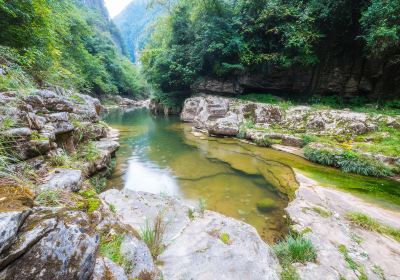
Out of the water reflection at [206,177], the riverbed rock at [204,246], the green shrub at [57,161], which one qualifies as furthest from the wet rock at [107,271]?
the water reflection at [206,177]

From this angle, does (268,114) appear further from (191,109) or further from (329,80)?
(191,109)

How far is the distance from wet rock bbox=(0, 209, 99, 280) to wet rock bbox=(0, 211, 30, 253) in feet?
0.18

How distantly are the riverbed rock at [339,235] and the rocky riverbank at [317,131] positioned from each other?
264 centimetres

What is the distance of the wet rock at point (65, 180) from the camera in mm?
2366

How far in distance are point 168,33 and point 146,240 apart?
20.4 meters

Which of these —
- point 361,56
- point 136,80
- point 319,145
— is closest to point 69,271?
point 319,145

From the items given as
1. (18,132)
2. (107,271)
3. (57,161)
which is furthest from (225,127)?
(107,271)

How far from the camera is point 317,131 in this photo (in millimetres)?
9805

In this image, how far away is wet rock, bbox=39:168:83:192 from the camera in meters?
2.37

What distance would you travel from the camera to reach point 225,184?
6016 mm

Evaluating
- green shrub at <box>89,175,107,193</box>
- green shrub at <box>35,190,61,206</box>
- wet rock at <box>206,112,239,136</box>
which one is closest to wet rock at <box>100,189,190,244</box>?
green shrub at <box>89,175,107,193</box>

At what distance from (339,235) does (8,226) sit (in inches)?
165

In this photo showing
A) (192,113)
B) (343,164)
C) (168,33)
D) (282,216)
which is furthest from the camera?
(168,33)

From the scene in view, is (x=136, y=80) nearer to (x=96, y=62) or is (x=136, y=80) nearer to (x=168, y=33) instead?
(x=96, y=62)
